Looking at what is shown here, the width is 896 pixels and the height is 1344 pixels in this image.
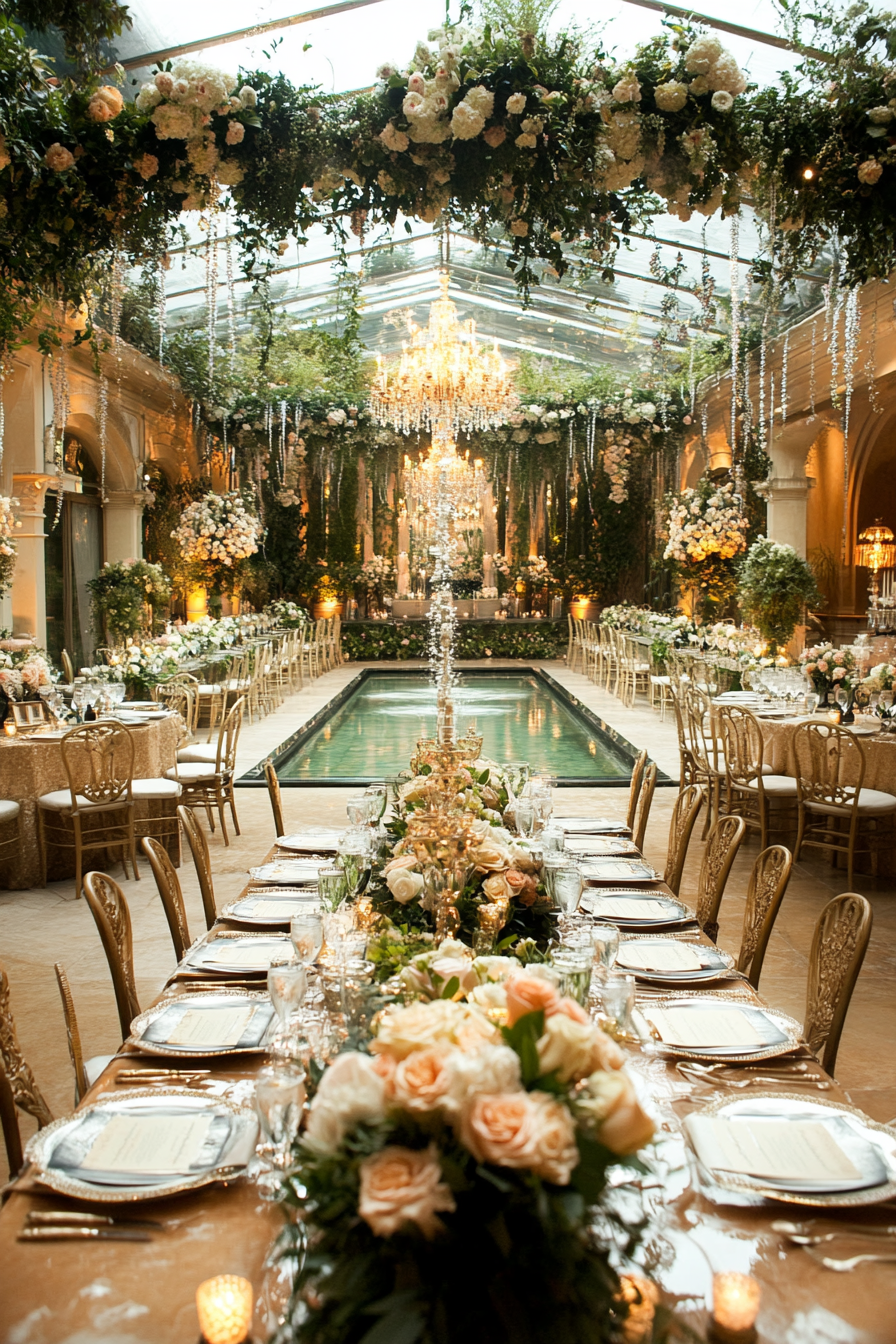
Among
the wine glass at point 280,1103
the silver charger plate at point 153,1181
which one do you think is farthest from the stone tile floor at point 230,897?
the wine glass at point 280,1103

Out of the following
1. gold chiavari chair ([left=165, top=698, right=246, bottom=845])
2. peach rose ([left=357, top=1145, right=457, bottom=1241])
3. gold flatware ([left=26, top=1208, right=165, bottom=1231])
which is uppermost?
peach rose ([left=357, top=1145, right=457, bottom=1241])

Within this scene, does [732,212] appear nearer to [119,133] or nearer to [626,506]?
[119,133]

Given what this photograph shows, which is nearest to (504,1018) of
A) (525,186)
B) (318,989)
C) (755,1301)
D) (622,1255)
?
(622,1255)

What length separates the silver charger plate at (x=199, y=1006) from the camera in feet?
6.50

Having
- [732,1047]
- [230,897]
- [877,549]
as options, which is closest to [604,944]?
[732,1047]

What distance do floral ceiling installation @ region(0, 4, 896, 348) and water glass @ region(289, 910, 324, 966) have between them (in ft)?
9.67

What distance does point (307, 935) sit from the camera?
6.70 ft

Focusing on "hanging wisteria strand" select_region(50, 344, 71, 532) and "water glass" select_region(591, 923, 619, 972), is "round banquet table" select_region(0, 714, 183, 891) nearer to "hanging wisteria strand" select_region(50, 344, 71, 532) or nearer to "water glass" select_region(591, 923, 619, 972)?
"water glass" select_region(591, 923, 619, 972)

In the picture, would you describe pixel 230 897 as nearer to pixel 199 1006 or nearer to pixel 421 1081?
pixel 199 1006

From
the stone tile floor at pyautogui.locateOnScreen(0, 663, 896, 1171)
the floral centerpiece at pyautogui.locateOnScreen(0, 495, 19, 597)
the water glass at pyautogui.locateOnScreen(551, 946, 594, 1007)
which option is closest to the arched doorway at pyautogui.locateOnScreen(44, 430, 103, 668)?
the floral centerpiece at pyautogui.locateOnScreen(0, 495, 19, 597)

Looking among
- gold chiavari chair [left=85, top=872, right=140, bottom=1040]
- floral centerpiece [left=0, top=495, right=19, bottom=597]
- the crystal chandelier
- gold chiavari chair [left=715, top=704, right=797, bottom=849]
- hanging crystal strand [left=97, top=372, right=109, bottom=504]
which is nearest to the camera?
gold chiavari chair [left=85, top=872, right=140, bottom=1040]

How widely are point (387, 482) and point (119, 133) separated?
15143 mm

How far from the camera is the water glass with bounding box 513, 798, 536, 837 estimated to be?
2.95 meters

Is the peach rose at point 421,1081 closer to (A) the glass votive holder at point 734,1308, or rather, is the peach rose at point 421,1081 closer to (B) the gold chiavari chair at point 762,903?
(A) the glass votive holder at point 734,1308
